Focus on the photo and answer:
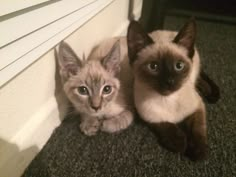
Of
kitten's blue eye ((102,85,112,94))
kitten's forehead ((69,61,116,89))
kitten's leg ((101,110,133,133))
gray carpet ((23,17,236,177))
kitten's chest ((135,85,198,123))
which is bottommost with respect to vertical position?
gray carpet ((23,17,236,177))

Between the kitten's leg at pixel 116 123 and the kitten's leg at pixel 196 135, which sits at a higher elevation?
the kitten's leg at pixel 196 135

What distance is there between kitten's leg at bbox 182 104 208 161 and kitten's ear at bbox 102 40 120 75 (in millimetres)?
369

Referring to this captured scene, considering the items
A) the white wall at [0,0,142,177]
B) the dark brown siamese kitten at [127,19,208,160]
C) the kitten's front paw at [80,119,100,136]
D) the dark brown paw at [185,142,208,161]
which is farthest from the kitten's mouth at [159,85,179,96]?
the white wall at [0,0,142,177]

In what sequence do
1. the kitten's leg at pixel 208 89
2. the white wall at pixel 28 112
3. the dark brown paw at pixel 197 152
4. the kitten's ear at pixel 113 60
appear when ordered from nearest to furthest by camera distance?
the white wall at pixel 28 112 → the dark brown paw at pixel 197 152 → the kitten's ear at pixel 113 60 → the kitten's leg at pixel 208 89

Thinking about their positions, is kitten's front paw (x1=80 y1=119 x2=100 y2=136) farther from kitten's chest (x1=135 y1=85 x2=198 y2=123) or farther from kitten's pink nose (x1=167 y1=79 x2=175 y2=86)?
kitten's pink nose (x1=167 y1=79 x2=175 y2=86)

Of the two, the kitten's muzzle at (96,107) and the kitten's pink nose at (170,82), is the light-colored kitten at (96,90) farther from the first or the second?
the kitten's pink nose at (170,82)

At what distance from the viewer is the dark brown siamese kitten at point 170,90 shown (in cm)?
96

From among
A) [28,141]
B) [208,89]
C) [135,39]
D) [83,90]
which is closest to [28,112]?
[28,141]

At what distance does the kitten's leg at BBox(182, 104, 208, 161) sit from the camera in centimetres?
96

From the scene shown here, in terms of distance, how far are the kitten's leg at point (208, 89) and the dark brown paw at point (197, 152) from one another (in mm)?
357

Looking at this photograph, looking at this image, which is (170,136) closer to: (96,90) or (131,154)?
(131,154)

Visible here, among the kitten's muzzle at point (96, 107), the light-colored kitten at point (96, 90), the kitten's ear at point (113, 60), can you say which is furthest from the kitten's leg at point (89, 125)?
the kitten's ear at point (113, 60)

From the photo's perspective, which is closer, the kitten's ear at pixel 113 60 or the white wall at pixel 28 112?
the white wall at pixel 28 112

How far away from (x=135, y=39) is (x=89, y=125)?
398 millimetres
